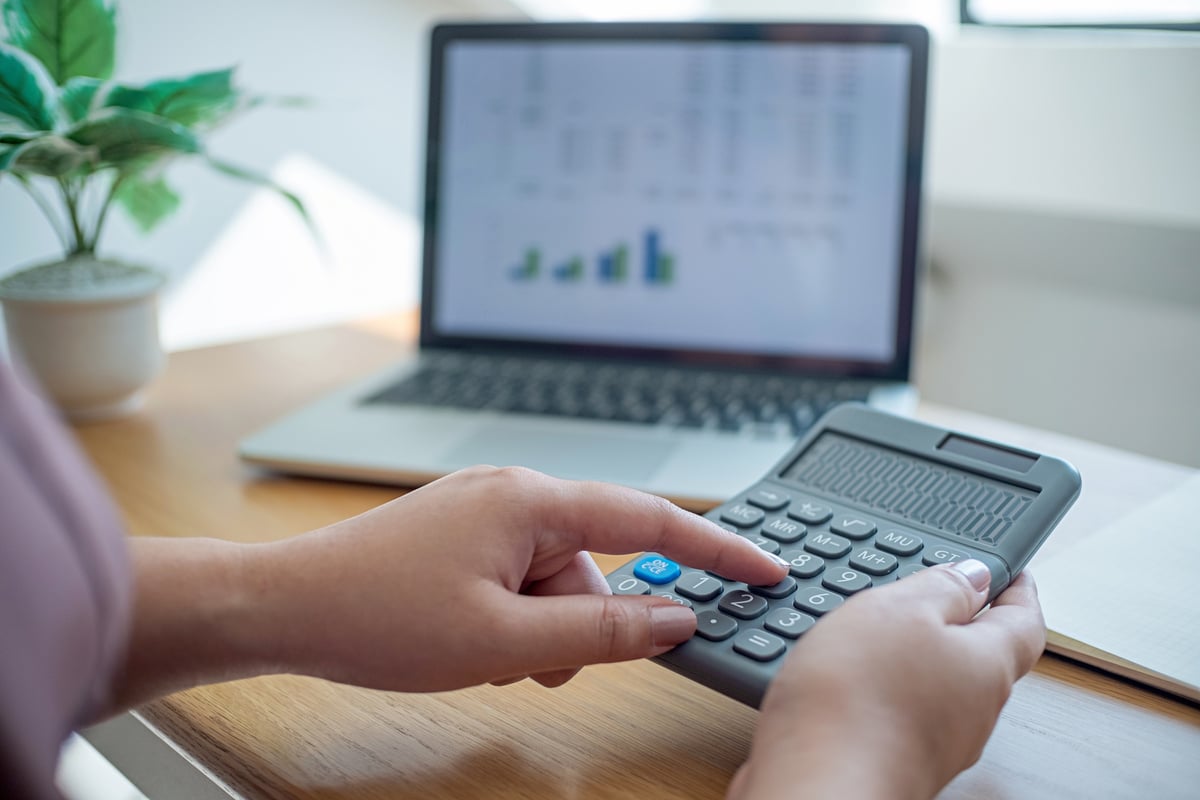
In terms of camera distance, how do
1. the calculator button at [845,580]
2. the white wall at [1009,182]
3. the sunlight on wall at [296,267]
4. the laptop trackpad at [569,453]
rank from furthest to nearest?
the sunlight on wall at [296,267]
the white wall at [1009,182]
the laptop trackpad at [569,453]
the calculator button at [845,580]

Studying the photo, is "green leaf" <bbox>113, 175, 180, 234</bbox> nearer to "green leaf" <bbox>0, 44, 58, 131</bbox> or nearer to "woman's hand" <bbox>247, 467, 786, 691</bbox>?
"green leaf" <bbox>0, 44, 58, 131</bbox>

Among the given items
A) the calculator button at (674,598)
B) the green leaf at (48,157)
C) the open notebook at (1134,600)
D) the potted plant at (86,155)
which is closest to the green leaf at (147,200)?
the potted plant at (86,155)

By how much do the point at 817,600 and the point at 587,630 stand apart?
0.30 feet

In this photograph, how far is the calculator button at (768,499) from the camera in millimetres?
460

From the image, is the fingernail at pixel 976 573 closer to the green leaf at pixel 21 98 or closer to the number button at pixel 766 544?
the number button at pixel 766 544

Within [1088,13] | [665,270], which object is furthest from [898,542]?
[1088,13]

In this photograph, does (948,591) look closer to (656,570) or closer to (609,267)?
(656,570)

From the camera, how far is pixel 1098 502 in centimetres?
57

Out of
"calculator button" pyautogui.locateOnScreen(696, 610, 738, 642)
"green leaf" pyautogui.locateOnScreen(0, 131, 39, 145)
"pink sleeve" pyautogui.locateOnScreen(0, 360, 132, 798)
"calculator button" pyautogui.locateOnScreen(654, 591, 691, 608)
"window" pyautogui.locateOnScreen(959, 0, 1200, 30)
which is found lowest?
"calculator button" pyautogui.locateOnScreen(696, 610, 738, 642)

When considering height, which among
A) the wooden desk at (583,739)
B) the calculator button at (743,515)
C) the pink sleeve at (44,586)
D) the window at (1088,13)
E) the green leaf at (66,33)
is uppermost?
the window at (1088,13)

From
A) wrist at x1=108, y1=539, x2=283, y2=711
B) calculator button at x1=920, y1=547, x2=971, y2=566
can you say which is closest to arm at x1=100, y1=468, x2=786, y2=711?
wrist at x1=108, y1=539, x2=283, y2=711

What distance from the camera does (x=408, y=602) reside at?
36 cm

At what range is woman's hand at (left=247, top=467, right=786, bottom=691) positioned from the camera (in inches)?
14.1

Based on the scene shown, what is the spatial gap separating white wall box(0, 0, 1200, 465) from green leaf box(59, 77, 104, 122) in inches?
9.9
